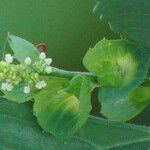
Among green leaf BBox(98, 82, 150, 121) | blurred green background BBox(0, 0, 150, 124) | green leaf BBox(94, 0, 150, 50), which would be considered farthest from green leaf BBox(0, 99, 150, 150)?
blurred green background BBox(0, 0, 150, 124)

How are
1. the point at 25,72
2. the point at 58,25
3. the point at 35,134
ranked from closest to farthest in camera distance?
the point at 25,72 < the point at 35,134 < the point at 58,25

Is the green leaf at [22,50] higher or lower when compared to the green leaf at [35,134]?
higher

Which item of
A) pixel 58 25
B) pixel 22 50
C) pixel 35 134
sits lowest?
pixel 35 134

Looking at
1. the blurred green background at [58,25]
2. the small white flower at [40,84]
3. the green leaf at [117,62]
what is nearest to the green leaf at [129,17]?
the green leaf at [117,62]

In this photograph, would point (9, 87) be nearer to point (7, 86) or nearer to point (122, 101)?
point (7, 86)

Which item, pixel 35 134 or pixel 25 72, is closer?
pixel 25 72

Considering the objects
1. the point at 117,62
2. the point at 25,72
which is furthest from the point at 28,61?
the point at 117,62

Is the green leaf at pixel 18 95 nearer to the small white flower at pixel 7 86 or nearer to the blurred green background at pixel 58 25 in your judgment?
the small white flower at pixel 7 86

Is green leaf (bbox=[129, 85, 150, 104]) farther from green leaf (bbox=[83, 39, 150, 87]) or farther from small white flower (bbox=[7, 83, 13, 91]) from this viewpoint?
small white flower (bbox=[7, 83, 13, 91])
